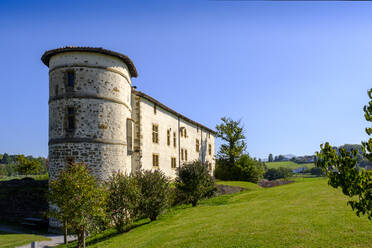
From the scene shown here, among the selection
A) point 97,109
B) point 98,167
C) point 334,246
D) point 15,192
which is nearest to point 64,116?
point 97,109

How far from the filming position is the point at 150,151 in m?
25.6

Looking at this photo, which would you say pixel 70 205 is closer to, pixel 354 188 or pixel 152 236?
pixel 152 236

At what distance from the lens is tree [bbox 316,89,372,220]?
505 centimetres

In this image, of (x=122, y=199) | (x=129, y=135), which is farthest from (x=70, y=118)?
(x=122, y=199)

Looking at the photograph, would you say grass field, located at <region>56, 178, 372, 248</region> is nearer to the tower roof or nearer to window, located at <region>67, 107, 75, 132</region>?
window, located at <region>67, 107, 75, 132</region>

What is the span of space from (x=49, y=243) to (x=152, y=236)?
6936 mm

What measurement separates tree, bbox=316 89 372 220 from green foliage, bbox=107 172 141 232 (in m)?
13.8

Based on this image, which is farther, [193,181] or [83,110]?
[193,181]

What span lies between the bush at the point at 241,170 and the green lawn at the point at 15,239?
30867 mm

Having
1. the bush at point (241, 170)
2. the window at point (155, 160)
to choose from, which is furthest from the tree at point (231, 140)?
the window at point (155, 160)

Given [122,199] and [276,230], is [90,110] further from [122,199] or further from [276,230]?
Answer: [276,230]

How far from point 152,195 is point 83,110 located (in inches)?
289

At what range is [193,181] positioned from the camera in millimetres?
23172

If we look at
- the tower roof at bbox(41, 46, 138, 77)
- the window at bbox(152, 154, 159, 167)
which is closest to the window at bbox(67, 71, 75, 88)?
the tower roof at bbox(41, 46, 138, 77)
